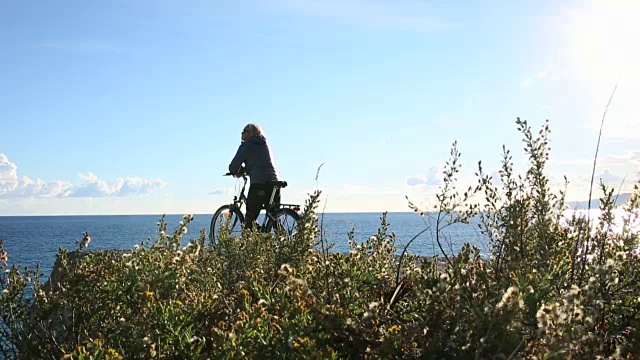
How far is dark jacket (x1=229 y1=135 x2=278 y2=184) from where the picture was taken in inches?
500

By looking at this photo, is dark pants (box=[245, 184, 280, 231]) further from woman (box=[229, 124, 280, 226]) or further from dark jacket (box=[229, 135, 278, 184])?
dark jacket (box=[229, 135, 278, 184])

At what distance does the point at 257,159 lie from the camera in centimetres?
1277

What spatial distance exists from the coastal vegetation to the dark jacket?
6.65m

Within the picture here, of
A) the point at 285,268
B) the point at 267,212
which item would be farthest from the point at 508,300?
the point at 267,212

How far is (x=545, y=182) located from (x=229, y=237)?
11.2 ft

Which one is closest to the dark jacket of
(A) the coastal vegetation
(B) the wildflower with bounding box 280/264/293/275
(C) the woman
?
(C) the woman

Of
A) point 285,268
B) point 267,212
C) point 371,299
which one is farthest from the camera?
point 267,212

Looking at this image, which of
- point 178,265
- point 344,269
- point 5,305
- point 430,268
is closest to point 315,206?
point 344,269

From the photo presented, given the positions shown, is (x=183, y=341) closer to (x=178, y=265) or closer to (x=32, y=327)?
(x=178, y=265)

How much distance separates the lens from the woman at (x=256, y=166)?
12.6 meters

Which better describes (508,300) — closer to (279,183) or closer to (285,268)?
(285,268)

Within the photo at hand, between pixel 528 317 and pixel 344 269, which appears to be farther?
pixel 344 269

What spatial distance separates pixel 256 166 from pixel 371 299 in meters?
9.13

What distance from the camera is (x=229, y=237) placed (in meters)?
6.66
